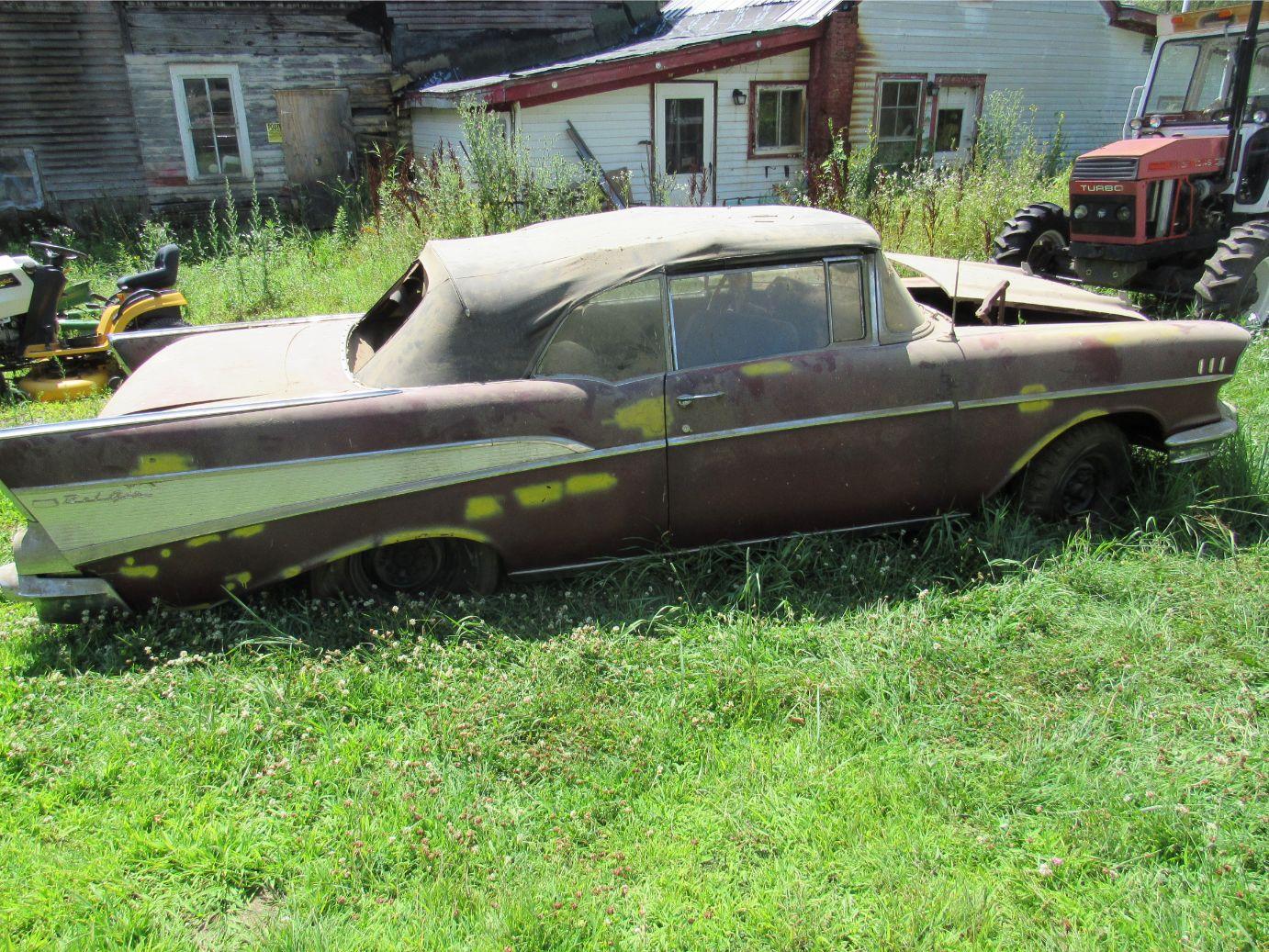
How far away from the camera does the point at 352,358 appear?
13.3 feet

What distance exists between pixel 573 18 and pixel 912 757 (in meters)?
16.0

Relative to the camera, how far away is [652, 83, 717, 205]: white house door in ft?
44.9

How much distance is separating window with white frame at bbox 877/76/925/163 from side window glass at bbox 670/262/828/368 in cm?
1272

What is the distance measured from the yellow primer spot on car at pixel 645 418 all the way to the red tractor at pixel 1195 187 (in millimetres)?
5227

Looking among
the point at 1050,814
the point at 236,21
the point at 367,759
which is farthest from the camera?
the point at 236,21

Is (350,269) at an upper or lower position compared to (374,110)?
lower

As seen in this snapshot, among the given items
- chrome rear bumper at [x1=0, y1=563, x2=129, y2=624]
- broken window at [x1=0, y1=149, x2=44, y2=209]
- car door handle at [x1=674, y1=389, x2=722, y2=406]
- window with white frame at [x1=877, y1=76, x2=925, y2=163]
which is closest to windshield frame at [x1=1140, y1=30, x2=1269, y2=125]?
car door handle at [x1=674, y1=389, x2=722, y2=406]

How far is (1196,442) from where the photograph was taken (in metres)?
4.26

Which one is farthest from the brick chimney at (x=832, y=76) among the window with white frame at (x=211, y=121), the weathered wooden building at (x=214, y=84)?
the window with white frame at (x=211, y=121)

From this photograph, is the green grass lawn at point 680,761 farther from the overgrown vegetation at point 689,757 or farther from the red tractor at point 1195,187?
the red tractor at point 1195,187

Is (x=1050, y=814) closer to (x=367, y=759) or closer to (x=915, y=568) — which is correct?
(x=915, y=568)

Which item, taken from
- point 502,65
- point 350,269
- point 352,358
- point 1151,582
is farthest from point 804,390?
point 502,65

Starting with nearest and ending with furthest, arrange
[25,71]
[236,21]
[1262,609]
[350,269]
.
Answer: [1262,609]
[350,269]
[25,71]
[236,21]

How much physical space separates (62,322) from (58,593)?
4593 mm
